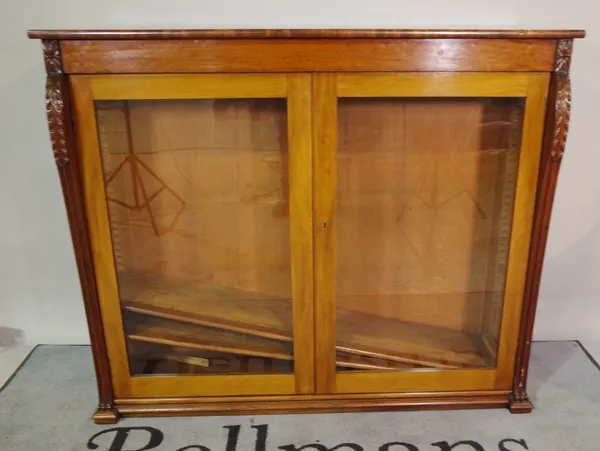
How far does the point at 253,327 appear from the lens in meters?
1.52

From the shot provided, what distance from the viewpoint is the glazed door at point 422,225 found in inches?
51.4

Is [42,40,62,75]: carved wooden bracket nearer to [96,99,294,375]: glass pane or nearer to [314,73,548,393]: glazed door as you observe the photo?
[96,99,294,375]: glass pane

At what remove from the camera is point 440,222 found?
1.48m

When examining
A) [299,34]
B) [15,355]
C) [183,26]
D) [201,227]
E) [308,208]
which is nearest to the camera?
[299,34]

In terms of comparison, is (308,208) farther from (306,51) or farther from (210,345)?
(210,345)

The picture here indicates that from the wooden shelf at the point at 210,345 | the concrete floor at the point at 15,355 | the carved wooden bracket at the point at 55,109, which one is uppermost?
the carved wooden bracket at the point at 55,109

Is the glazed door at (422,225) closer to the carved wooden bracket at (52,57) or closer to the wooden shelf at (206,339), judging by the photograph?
the wooden shelf at (206,339)

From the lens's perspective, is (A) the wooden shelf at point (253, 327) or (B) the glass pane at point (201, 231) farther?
(A) the wooden shelf at point (253, 327)

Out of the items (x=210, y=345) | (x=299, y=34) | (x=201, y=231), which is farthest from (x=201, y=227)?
(x=299, y=34)

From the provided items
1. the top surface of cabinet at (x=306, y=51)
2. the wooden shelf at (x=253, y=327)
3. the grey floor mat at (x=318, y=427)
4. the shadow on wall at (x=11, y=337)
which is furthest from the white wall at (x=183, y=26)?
the wooden shelf at (x=253, y=327)

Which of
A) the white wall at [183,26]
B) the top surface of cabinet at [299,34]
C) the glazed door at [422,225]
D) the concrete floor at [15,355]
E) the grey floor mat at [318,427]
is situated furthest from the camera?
the concrete floor at [15,355]

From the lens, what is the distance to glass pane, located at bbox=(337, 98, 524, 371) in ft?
4.49

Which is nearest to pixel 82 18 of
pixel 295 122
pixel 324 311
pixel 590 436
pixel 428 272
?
pixel 295 122

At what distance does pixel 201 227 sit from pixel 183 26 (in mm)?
638
